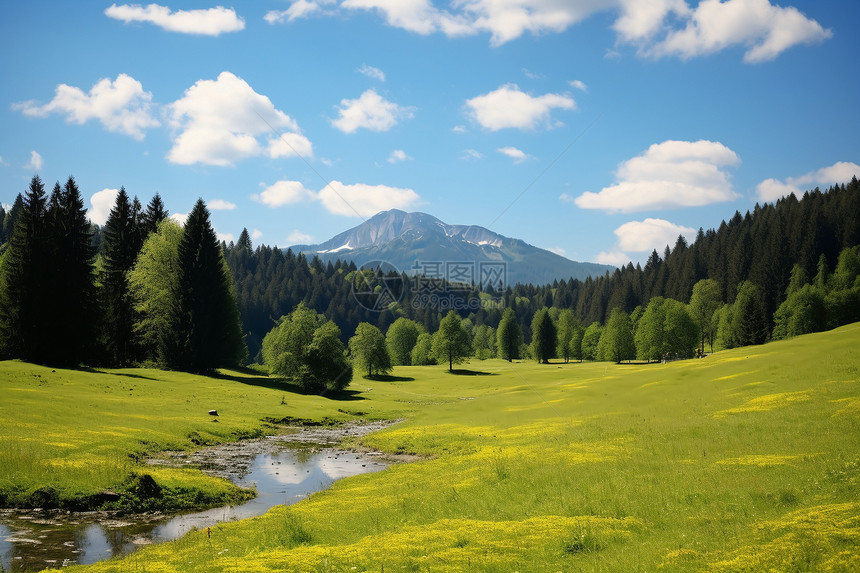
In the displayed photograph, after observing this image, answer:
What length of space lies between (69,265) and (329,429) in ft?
131

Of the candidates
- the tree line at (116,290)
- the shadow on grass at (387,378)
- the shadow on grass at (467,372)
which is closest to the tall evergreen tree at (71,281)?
the tree line at (116,290)

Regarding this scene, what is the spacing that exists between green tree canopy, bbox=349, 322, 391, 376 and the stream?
2504 inches

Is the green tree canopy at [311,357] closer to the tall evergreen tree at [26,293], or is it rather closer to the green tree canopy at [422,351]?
the tall evergreen tree at [26,293]

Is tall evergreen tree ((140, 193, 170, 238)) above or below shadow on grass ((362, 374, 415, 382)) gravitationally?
above

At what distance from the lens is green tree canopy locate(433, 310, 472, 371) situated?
126688 mm

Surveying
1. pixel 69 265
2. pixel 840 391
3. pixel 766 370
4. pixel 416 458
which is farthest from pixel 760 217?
pixel 69 265

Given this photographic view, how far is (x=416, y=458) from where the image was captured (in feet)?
119

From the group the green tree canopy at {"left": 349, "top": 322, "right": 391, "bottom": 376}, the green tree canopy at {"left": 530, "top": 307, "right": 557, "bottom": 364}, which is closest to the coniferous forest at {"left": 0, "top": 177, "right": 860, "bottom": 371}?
the green tree canopy at {"left": 530, "top": 307, "right": 557, "bottom": 364}

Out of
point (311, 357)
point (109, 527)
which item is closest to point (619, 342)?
point (311, 357)

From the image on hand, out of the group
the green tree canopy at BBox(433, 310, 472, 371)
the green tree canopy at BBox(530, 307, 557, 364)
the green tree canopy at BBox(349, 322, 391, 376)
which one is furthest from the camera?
the green tree canopy at BBox(530, 307, 557, 364)

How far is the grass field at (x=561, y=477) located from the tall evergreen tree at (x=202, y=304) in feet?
84.2

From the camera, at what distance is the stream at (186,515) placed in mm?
Answer: 17234

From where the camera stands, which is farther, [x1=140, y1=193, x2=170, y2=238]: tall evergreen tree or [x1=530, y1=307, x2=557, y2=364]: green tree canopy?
[x1=530, y1=307, x2=557, y2=364]: green tree canopy

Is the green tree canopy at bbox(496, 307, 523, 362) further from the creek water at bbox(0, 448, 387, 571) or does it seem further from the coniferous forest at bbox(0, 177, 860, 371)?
the creek water at bbox(0, 448, 387, 571)
